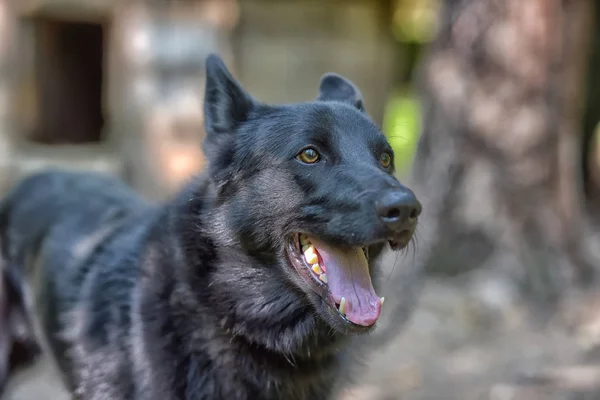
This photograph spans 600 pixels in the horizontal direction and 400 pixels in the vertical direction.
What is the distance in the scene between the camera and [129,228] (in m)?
3.50

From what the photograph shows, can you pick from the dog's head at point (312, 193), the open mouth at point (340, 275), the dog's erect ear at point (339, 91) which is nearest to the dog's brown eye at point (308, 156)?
the dog's head at point (312, 193)

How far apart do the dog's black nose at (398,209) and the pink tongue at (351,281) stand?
28 cm

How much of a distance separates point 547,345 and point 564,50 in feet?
7.51

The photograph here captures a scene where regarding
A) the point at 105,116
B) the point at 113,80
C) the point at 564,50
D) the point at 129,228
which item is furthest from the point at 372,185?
the point at 105,116

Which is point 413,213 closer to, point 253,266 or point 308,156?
point 308,156

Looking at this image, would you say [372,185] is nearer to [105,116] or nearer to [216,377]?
[216,377]

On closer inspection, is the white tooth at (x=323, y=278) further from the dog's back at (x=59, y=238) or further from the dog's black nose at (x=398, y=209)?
the dog's back at (x=59, y=238)

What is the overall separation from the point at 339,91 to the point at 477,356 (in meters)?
2.66

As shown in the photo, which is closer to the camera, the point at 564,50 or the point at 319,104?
the point at 319,104

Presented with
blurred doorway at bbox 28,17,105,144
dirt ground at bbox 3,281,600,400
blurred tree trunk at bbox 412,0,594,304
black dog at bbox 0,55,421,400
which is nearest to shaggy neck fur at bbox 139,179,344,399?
black dog at bbox 0,55,421,400

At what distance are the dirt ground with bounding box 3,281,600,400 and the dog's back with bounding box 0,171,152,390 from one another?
29.4 inches

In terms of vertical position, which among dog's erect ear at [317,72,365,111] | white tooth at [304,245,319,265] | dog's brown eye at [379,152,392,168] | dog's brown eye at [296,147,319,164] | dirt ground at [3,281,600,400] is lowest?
dirt ground at [3,281,600,400]

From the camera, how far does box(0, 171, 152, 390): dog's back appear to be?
3.49m

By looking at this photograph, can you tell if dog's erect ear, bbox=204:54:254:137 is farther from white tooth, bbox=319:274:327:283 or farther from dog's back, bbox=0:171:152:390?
white tooth, bbox=319:274:327:283
